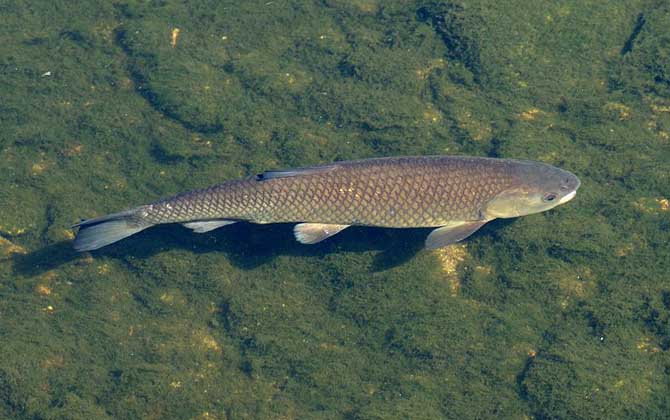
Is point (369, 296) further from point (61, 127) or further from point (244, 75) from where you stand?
point (61, 127)

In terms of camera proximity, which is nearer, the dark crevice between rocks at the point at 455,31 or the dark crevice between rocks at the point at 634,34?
the dark crevice between rocks at the point at 634,34

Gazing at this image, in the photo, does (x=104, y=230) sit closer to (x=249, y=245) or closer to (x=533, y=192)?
(x=249, y=245)

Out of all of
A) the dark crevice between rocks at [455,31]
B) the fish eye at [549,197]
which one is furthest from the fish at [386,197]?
the dark crevice between rocks at [455,31]

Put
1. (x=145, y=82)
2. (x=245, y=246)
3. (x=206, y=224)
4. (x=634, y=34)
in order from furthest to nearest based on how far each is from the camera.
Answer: (x=145, y=82) < (x=634, y=34) < (x=245, y=246) < (x=206, y=224)

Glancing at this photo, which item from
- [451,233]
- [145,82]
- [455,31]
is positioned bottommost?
[145,82]

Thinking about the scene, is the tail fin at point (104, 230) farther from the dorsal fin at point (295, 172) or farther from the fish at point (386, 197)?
the dorsal fin at point (295, 172)

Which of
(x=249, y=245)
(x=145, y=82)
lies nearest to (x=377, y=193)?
(x=249, y=245)
